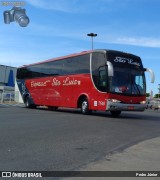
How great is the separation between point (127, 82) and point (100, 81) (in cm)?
144

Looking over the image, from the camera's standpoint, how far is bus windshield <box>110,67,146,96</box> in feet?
65.9

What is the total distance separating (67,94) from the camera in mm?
24125

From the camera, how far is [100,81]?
67.4 feet

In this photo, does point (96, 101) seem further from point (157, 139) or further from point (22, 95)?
point (22, 95)

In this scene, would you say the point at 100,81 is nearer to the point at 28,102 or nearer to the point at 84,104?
the point at 84,104

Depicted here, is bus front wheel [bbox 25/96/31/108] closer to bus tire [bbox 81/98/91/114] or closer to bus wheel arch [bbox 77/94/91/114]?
bus wheel arch [bbox 77/94/91/114]

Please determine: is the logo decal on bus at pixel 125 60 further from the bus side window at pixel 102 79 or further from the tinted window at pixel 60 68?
the tinted window at pixel 60 68

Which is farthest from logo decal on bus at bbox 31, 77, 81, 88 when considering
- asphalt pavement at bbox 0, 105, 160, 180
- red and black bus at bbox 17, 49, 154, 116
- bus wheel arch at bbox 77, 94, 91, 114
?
asphalt pavement at bbox 0, 105, 160, 180

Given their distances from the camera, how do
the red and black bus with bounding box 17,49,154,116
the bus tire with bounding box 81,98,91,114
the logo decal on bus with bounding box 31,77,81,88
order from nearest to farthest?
the red and black bus with bounding box 17,49,154,116 < the bus tire with bounding box 81,98,91,114 < the logo decal on bus with bounding box 31,77,81,88

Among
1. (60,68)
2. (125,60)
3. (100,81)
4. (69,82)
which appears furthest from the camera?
(60,68)

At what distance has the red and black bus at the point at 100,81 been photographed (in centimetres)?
2002

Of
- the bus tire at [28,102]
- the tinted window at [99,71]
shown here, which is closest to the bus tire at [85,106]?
the tinted window at [99,71]

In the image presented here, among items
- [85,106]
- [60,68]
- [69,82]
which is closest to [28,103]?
[60,68]

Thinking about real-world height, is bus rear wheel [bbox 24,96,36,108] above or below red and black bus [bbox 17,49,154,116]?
below
